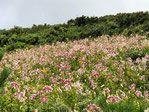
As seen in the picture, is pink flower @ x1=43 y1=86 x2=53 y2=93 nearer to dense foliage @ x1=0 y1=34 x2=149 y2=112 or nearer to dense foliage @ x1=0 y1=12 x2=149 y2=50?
dense foliage @ x1=0 y1=34 x2=149 y2=112

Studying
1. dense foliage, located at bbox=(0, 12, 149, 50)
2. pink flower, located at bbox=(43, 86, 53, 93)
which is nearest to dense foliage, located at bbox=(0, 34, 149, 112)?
pink flower, located at bbox=(43, 86, 53, 93)

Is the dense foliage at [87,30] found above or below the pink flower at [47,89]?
above

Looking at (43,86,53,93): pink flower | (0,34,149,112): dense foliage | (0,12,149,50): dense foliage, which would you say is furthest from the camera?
(0,12,149,50): dense foliage

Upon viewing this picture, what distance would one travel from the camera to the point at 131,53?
8164 mm

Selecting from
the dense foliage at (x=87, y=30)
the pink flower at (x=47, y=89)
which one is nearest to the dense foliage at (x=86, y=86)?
the pink flower at (x=47, y=89)

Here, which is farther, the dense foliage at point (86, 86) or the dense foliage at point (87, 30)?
the dense foliage at point (87, 30)

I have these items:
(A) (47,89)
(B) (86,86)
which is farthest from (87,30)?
(A) (47,89)

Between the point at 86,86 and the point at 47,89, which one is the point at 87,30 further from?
the point at 47,89

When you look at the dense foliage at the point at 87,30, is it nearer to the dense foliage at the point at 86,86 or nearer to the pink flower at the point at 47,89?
the dense foliage at the point at 86,86

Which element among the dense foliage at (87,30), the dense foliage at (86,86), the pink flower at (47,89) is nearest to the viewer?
the dense foliage at (86,86)

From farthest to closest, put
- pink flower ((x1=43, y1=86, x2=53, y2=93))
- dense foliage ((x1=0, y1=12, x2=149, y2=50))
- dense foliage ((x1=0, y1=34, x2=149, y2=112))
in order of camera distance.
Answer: dense foliage ((x1=0, y1=12, x2=149, y2=50)) → pink flower ((x1=43, y1=86, x2=53, y2=93)) → dense foliage ((x1=0, y1=34, x2=149, y2=112))

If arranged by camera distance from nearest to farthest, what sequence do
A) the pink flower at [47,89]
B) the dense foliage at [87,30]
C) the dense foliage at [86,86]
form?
1. the dense foliage at [86,86]
2. the pink flower at [47,89]
3. the dense foliage at [87,30]

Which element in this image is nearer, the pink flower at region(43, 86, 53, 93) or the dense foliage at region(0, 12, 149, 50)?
the pink flower at region(43, 86, 53, 93)

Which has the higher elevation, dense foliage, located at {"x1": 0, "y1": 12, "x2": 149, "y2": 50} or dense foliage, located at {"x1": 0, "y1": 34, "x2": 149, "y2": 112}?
dense foliage, located at {"x1": 0, "y1": 12, "x2": 149, "y2": 50}
